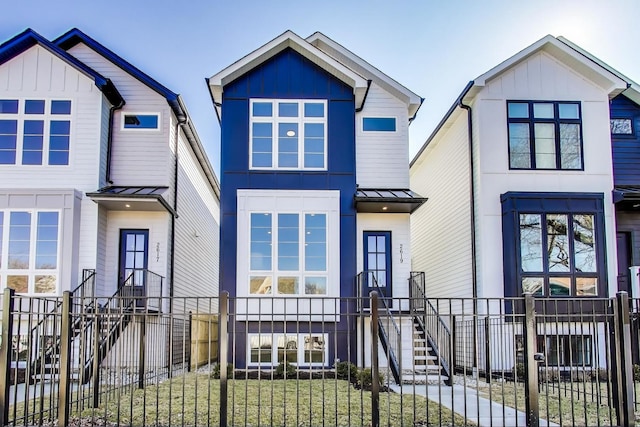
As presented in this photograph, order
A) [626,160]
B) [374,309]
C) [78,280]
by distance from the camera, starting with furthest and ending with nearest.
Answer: [626,160], [78,280], [374,309]

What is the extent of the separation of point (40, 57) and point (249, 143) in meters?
5.87

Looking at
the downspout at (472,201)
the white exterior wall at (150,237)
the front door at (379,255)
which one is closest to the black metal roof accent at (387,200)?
the front door at (379,255)

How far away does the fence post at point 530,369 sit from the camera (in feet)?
25.9

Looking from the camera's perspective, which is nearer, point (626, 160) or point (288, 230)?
point (288, 230)

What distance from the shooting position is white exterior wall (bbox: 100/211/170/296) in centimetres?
1588

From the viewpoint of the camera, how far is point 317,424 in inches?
322

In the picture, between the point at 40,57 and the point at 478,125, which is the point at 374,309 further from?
the point at 40,57

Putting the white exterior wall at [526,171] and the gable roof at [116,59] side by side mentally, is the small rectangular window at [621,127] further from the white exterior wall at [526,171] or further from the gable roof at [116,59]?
the gable roof at [116,59]

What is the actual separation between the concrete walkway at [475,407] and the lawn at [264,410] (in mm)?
273

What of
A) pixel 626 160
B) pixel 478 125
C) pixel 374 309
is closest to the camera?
pixel 374 309

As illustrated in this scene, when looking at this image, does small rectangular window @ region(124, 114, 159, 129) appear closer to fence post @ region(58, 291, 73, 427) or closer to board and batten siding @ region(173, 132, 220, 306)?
board and batten siding @ region(173, 132, 220, 306)

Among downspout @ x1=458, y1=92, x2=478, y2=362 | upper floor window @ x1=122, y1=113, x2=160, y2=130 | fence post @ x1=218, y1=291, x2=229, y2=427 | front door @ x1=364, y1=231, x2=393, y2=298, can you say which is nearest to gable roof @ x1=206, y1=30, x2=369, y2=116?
upper floor window @ x1=122, y1=113, x2=160, y2=130

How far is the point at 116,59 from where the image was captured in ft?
54.3

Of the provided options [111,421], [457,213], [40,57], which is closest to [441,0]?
[457,213]
